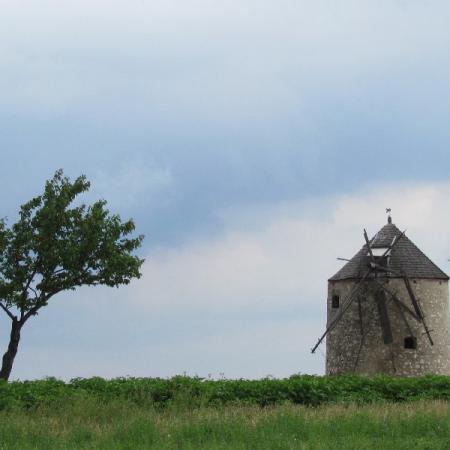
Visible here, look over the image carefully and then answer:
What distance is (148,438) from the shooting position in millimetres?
14750

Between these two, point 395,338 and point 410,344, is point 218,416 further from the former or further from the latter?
point 410,344

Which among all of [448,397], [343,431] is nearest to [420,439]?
[343,431]

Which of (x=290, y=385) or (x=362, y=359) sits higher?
(x=362, y=359)

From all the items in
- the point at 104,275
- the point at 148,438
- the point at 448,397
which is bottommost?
the point at 148,438

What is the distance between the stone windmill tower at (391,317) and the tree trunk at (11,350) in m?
14.6

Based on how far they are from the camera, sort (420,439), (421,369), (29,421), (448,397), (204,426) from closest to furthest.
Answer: (420,439), (204,426), (29,421), (448,397), (421,369)

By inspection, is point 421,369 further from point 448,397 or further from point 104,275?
point 104,275

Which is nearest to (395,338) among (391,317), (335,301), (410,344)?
(410,344)

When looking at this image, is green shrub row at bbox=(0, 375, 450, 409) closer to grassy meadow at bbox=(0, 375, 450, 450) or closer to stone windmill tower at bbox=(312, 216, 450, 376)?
grassy meadow at bbox=(0, 375, 450, 450)

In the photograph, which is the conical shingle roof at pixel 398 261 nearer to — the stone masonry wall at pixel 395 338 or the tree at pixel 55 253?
the stone masonry wall at pixel 395 338

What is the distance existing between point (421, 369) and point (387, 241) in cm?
619

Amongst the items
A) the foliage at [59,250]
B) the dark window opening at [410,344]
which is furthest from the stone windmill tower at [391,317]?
the foliage at [59,250]

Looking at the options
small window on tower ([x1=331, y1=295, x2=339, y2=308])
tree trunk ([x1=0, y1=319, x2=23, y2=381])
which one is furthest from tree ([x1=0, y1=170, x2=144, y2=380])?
small window on tower ([x1=331, y1=295, x2=339, y2=308])

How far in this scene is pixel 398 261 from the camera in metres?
38.3
